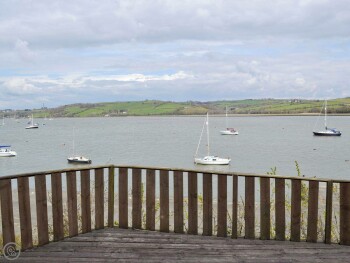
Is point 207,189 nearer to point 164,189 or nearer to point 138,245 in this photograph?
point 164,189

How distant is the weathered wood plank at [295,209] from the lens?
19.7 ft

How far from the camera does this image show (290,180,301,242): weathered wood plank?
6.00m

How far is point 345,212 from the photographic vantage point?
5.88 meters

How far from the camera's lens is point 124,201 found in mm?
6684

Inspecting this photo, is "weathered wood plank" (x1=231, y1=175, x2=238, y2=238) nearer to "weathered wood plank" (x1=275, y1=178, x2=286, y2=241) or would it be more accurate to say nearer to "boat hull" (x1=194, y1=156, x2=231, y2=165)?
"weathered wood plank" (x1=275, y1=178, x2=286, y2=241)

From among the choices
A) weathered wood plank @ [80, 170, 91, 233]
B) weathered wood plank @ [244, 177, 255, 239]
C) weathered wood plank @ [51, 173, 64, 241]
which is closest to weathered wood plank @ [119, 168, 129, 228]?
weathered wood plank @ [80, 170, 91, 233]

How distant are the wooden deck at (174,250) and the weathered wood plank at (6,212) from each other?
33cm

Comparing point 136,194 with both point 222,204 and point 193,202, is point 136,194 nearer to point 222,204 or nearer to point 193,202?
point 193,202

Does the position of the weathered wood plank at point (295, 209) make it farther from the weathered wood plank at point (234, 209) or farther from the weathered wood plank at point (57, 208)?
the weathered wood plank at point (57, 208)

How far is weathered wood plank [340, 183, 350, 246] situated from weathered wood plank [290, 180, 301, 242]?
595 mm

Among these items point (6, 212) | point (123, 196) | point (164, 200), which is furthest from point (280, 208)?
point (6, 212)

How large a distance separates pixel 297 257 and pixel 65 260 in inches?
120

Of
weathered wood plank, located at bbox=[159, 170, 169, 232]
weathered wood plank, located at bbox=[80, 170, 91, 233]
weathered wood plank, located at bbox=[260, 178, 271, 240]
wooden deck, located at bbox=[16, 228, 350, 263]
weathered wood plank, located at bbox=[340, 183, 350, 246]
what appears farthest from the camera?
weathered wood plank, located at bbox=[159, 170, 169, 232]

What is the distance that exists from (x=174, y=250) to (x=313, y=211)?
6.95 feet
